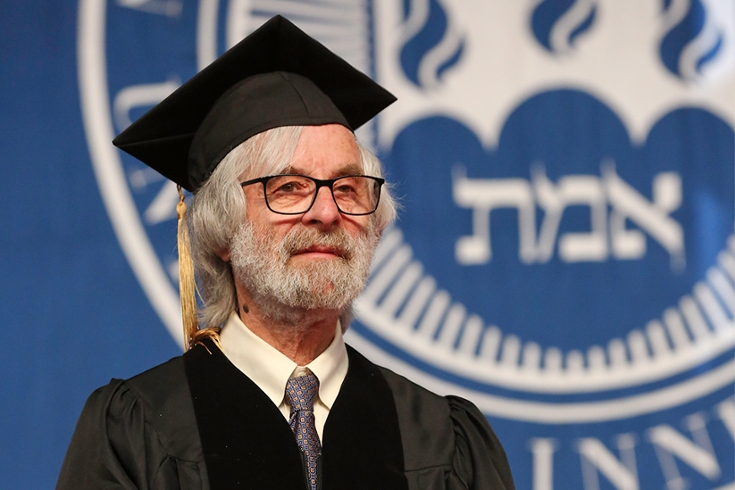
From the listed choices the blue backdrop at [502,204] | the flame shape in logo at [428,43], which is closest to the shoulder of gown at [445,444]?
the blue backdrop at [502,204]

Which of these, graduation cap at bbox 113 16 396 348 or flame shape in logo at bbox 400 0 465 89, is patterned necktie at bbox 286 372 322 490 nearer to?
graduation cap at bbox 113 16 396 348

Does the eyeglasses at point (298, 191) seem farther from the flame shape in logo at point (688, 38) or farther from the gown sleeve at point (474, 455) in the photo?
the flame shape in logo at point (688, 38)

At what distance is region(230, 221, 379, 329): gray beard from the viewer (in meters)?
1.41

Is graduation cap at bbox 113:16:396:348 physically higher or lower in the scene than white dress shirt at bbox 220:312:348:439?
higher

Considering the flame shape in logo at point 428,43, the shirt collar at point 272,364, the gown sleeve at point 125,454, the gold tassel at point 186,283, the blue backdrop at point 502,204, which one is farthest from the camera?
the flame shape in logo at point 428,43

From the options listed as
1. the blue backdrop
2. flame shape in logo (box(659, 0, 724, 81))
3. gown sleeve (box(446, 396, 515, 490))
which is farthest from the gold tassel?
flame shape in logo (box(659, 0, 724, 81))

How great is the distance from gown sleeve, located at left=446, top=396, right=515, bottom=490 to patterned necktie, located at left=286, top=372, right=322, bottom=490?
240 mm

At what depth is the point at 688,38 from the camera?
8.18ft

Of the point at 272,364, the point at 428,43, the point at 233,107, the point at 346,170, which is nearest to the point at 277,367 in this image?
the point at 272,364

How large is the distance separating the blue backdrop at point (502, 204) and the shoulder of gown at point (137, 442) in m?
0.85

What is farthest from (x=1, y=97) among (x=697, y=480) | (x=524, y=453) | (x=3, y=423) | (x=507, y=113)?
(x=697, y=480)

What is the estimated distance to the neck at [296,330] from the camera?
1457mm

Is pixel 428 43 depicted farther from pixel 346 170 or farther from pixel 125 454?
pixel 125 454

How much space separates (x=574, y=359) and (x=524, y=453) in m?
0.30
